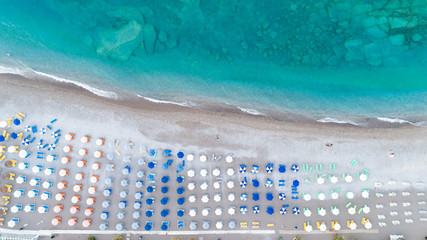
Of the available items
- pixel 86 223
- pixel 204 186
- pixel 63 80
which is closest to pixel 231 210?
pixel 204 186

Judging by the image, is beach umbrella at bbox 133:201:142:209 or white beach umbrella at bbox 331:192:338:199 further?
white beach umbrella at bbox 331:192:338:199

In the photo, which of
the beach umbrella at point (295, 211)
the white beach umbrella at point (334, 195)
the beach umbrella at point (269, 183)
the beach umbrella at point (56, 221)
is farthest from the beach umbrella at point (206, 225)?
the beach umbrella at point (56, 221)

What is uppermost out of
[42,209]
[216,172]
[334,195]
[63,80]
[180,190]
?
[63,80]

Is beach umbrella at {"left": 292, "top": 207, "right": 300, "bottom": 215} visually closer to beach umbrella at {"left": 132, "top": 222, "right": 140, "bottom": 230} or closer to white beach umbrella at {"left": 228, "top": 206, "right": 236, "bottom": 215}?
white beach umbrella at {"left": 228, "top": 206, "right": 236, "bottom": 215}

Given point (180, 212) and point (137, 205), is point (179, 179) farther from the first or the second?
point (137, 205)

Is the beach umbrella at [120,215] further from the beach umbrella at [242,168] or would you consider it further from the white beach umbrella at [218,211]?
the beach umbrella at [242,168]

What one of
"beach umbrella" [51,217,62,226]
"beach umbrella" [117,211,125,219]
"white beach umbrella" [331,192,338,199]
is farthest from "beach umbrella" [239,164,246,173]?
"beach umbrella" [51,217,62,226]
